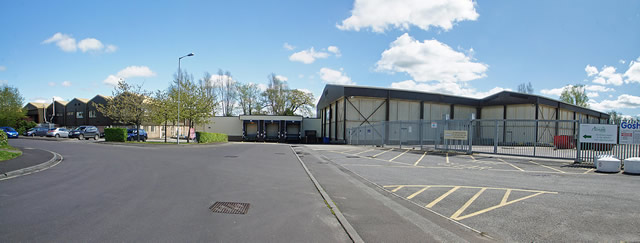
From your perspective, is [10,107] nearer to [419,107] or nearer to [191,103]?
[191,103]

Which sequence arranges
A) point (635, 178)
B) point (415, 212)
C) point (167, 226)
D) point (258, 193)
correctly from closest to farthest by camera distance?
point (167, 226), point (415, 212), point (258, 193), point (635, 178)

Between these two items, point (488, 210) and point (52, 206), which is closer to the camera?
point (52, 206)

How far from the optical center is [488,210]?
19.8 feet

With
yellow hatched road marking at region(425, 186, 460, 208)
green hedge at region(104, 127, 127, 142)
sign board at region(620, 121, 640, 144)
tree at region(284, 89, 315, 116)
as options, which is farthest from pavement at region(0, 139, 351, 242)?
tree at region(284, 89, 315, 116)

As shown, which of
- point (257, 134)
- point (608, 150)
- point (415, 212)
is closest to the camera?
point (415, 212)

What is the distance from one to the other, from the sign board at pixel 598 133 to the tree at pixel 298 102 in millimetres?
54346

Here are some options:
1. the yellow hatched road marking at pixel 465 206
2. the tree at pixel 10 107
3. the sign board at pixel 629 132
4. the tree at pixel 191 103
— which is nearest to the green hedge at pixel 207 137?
the tree at pixel 191 103

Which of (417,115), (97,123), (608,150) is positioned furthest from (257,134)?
(608,150)

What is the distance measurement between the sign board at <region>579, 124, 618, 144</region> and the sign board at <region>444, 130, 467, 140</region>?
569 centimetres

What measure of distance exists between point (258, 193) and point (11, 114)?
69569 millimetres

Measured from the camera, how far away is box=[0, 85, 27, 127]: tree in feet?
169

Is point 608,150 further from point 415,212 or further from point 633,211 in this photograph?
point 415,212

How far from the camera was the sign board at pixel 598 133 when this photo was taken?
1289 centimetres

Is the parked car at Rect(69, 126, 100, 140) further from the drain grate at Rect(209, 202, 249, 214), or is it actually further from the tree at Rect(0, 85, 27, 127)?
the drain grate at Rect(209, 202, 249, 214)
